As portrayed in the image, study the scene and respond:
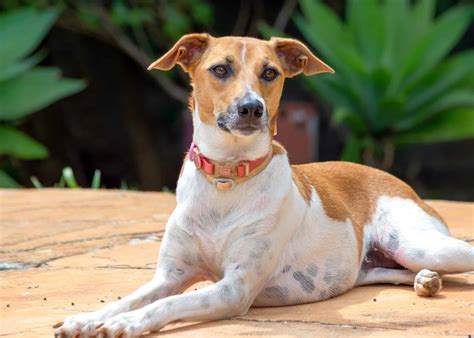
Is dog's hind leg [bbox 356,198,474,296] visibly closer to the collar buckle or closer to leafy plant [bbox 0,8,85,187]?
the collar buckle

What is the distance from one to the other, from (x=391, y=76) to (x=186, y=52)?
4.70 m

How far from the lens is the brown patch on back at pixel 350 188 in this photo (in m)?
4.03

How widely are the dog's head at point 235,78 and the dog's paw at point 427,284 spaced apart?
0.79m

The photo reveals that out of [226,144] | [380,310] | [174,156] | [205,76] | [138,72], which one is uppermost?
[205,76]

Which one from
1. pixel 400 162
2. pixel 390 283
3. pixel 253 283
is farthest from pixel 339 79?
pixel 253 283

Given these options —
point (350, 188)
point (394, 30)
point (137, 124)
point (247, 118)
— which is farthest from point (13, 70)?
point (247, 118)

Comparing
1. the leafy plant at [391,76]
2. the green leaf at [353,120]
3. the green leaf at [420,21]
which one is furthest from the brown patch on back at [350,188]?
the green leaf at [420,21]

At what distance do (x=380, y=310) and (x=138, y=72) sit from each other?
7132 mm

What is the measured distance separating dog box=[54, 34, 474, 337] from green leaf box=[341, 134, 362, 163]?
14.2ft

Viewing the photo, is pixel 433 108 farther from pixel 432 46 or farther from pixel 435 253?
pixel 435 253

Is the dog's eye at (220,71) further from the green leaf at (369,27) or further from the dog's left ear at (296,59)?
the green leaf at (369,27)

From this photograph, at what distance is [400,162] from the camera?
1069cm

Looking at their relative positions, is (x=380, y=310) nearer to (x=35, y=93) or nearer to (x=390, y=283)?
(x=390, y=283)

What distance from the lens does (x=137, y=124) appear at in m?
10.1
